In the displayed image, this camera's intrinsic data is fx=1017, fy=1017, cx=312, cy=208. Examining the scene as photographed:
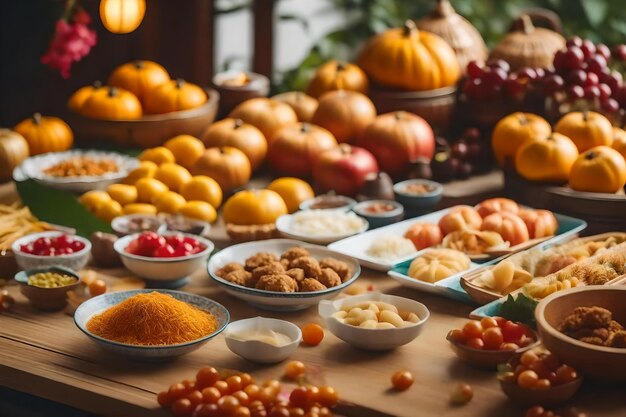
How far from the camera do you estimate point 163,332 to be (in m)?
2.19

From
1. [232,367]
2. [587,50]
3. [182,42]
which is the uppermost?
[587,50]

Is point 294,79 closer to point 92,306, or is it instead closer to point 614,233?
point 614,233

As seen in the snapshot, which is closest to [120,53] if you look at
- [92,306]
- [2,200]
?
[2,200]

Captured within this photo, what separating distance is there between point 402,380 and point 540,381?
0.28 meters

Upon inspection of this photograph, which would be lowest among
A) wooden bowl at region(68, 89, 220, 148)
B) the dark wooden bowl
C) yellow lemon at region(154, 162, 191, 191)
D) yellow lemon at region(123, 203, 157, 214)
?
yellow lemon at region(123, 203, 157, 214)

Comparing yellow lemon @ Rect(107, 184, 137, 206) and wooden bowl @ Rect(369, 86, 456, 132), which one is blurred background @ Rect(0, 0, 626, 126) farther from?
yellow lemon @ Rect(107, 184, 137, 206)

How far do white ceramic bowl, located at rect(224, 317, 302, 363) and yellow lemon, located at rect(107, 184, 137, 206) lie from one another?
39.2 inches

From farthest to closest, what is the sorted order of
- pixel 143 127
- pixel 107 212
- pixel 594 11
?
1. pixel 594 11
2. pixel 143 127
3. pixel 107 212

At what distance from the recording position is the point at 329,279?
2475 mm

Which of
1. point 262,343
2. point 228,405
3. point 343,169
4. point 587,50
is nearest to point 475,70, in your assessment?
point 587,50

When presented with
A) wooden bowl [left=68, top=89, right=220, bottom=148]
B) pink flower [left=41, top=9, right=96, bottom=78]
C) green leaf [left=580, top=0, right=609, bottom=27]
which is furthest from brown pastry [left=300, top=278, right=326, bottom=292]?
green leaf [left=580, top=0, right=609, bottom=27]

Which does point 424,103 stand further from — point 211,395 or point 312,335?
point 211,395

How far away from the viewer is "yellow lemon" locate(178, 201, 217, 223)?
3.08 m

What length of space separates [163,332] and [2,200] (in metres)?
1.34
